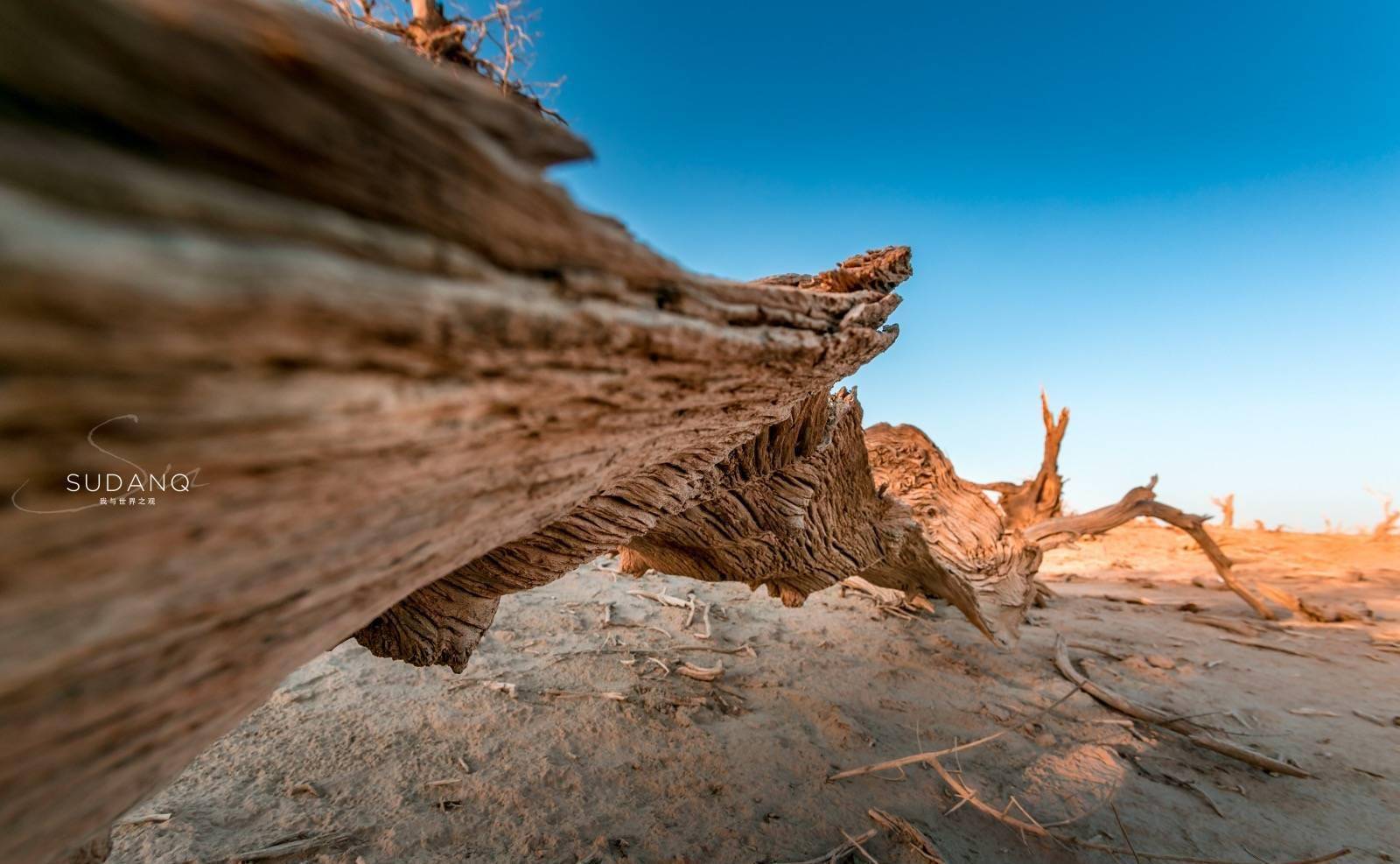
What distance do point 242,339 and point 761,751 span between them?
153 inches

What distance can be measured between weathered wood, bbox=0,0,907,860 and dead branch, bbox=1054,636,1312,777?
4.67m

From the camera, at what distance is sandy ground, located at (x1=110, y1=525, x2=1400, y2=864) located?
109 inches

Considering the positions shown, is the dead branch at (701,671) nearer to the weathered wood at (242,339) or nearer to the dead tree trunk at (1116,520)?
the dead tree trunk at (1116,520)

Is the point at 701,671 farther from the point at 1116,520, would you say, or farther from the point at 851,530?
the point at 1116,520

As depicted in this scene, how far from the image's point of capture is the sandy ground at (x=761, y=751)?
9.07ft

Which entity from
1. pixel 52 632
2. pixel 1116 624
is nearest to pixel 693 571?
pixel 52 632

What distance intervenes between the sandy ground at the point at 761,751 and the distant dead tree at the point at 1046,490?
1477 millimetres

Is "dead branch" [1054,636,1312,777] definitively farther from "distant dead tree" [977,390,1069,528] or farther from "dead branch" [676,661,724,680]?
"dead branch" [676,661,724,680]

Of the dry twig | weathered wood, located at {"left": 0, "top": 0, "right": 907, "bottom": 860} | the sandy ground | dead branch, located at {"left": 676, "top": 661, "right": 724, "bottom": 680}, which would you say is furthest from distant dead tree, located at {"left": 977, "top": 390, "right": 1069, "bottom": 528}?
weathered wood, located at {"left": 0, "top": 0, "right": 907, "bottom": 860}

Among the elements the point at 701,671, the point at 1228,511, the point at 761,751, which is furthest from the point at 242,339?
the point at 1228,511

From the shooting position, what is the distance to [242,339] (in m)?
0.53

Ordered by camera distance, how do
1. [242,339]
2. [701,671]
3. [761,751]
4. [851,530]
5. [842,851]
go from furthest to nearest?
[701,671] < [851,530] < [761,751] < [842,851] < [242,339]

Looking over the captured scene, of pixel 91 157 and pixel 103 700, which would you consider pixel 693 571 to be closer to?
pixel 103 700

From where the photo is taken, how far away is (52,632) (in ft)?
1.88
